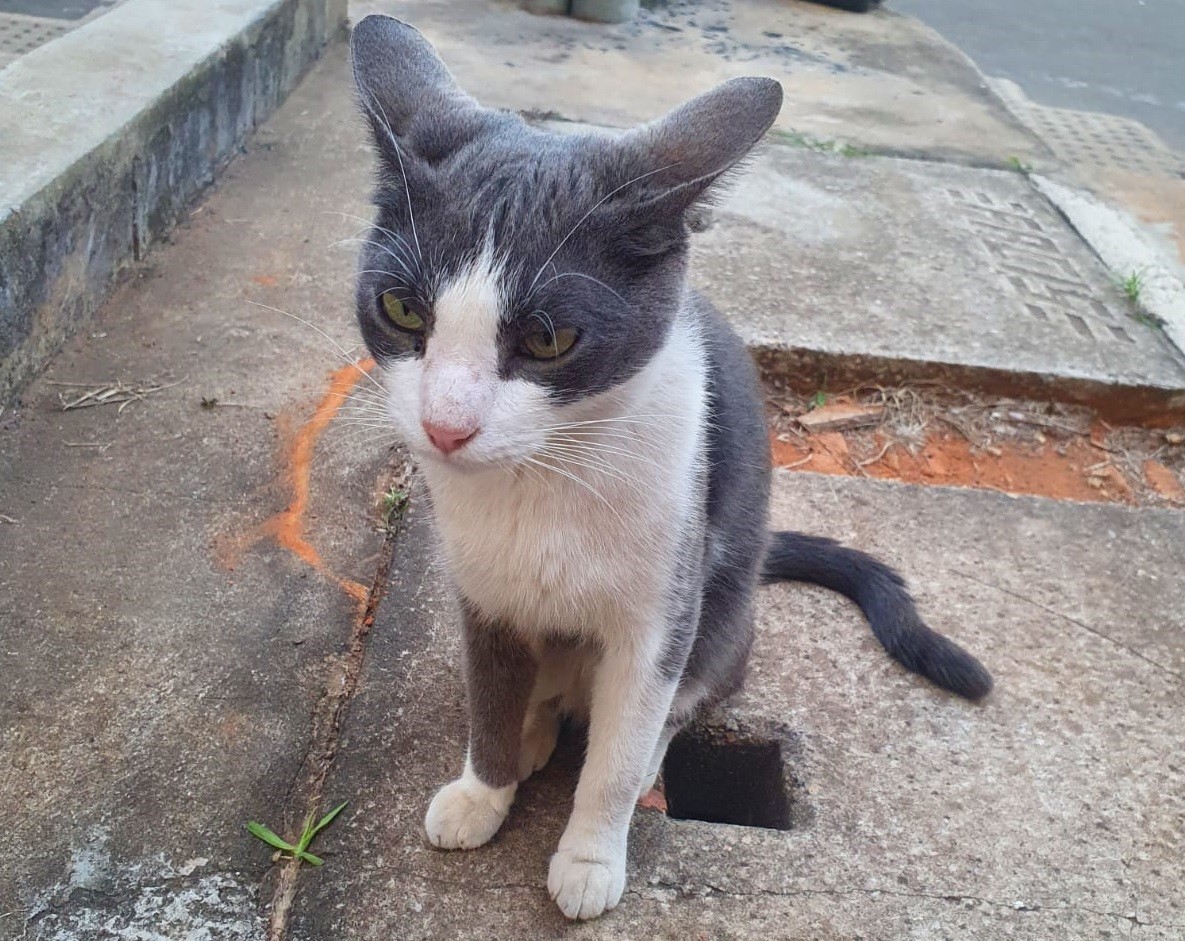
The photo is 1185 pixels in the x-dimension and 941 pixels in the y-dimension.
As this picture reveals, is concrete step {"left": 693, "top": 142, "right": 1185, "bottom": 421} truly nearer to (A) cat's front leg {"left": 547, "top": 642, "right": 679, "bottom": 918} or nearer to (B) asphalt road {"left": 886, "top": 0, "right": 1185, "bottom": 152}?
(A) cat's front leg {"left": 547, "top": 642, "right": 679, "bottom": 918}

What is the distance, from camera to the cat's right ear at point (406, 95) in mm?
1313

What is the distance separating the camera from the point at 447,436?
45.5 inches

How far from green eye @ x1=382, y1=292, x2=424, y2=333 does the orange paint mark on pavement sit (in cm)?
79

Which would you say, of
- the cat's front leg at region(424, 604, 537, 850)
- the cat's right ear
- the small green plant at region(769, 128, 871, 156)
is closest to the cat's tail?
the cat's front leg at region(424, 604, 537, 850)

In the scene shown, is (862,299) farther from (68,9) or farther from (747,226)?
(68,9)

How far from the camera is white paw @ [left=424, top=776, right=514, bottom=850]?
1.55m

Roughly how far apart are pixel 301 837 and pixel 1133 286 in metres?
2.93

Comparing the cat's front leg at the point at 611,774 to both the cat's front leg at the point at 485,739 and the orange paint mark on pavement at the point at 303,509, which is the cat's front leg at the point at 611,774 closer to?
the cat's front leg at the point at 485,739

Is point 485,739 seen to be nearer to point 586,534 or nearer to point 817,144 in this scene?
point 586,534

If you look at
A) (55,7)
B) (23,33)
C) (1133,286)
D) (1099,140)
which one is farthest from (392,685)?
(1099,140)

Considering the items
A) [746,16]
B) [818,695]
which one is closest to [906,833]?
[818,695]

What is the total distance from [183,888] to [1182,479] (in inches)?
102

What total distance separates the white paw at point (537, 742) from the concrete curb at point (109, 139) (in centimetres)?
147

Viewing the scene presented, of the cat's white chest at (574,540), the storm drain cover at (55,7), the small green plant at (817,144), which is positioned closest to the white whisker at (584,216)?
the cat's white chest at (574,540)
